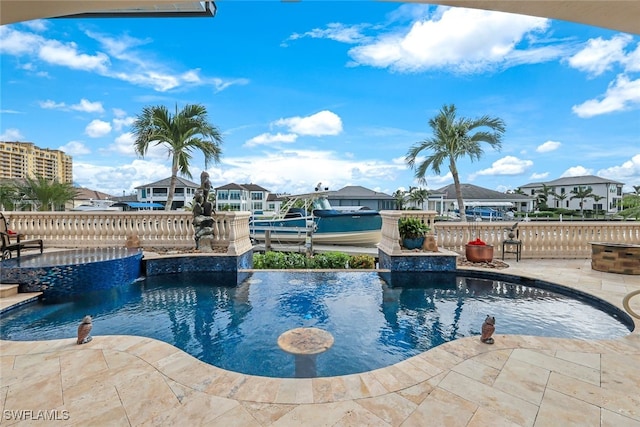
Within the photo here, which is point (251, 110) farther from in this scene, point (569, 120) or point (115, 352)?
point (569, 120)

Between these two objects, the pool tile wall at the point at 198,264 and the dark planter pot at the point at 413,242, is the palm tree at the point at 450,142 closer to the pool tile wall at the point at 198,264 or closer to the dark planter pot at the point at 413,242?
the dark planter pot at the point at 413,242

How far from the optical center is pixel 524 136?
1620cm

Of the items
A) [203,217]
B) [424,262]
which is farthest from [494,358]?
[203,217]

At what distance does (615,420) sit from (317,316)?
3.24 metres

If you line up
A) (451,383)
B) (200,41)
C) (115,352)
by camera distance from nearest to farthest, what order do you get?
(451,383)
(115,352)
(200,41)

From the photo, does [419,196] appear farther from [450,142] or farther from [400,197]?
[450,142]

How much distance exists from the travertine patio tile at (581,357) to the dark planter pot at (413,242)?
4430 millimetres

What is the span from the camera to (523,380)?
8.10 ft

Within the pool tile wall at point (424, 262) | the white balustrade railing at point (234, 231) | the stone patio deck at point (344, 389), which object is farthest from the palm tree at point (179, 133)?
the stone patio deck at point (344, 389)

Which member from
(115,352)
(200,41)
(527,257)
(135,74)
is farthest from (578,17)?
(135,74)

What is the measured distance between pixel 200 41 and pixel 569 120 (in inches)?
757

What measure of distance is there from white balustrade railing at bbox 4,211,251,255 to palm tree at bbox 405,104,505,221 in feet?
32.4

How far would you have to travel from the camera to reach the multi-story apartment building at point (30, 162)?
18.7 m

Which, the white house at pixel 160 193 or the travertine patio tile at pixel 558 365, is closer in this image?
the travertine patio tile at pixel 558 365
